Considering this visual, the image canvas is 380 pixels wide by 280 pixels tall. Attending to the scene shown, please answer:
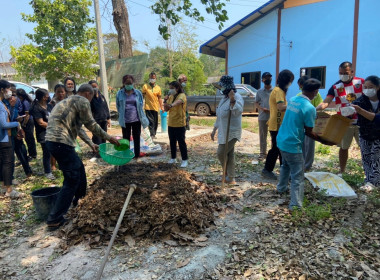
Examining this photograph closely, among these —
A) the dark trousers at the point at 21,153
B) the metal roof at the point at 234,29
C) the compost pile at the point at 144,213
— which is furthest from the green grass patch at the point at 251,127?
the metal roof at the point at 234,29

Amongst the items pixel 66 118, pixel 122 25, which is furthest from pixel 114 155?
pixel 122 25

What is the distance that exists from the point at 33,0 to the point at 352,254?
59.8 ft

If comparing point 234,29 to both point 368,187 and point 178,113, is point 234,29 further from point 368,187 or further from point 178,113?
point 368,187

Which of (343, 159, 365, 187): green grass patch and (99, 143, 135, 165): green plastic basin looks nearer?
(99, 143, 135, 165): green plastic basin

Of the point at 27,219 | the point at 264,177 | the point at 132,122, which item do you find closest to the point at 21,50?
the point at 132,122

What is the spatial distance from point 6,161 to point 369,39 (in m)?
15.6

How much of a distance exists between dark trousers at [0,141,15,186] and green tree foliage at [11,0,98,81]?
12.5m

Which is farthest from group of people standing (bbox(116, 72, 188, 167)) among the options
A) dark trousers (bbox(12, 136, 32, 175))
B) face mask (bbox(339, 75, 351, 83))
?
face mask (bbox(339, 75, 351, 83))

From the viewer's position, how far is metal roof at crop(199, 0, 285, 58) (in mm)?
16359

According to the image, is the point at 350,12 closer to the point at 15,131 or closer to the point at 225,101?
the point at 225,101

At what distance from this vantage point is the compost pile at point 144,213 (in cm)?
334

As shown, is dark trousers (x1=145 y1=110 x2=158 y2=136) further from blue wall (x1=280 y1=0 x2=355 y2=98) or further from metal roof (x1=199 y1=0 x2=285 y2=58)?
metal roof (x1=199 y1=0 x2=285 y2=58)

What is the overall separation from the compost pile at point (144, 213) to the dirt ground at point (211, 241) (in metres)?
0.01

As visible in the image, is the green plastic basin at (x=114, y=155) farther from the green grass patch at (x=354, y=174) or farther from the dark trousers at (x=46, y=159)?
the green grass patch at (x=354, y=174)
